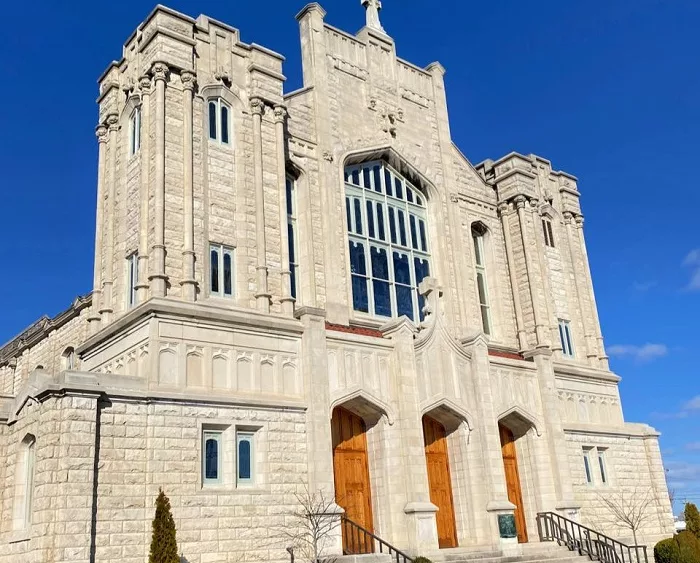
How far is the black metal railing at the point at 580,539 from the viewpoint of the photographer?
75.7 feet

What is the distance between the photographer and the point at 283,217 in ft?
72.2

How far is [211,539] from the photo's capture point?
17047 millimetres

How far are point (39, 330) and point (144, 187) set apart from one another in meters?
15.2

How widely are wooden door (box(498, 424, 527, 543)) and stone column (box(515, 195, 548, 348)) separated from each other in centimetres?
360

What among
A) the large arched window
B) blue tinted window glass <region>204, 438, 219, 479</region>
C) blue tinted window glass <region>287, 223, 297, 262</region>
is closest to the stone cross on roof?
the large arched window

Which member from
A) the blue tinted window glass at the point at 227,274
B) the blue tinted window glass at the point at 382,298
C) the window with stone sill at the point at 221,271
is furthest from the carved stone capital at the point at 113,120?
the blue tinted window glass at the point at 382,298

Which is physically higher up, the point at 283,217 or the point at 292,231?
the point at 292,231

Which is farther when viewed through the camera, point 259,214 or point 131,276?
point 259,214

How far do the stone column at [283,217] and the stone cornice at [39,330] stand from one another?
336 inches

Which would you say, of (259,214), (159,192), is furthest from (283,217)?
(159,192)

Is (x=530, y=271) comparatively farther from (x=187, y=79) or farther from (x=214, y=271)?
(x=187, y=79)

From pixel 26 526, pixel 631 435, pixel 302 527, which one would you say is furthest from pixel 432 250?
pixel 26 526

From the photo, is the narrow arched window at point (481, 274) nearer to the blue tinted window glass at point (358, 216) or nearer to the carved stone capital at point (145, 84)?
the blue tinted window glass at point (358, 216)

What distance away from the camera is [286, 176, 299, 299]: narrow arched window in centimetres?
2367
